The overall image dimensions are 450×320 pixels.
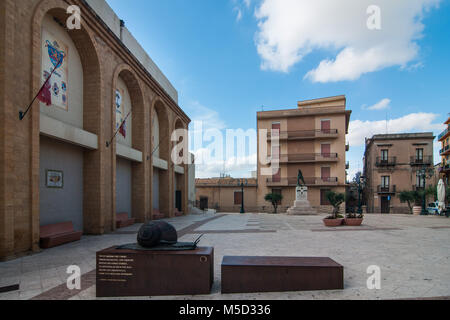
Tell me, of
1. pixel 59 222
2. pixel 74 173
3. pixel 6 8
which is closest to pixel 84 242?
pixel 59 222

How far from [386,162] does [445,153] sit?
9.76m

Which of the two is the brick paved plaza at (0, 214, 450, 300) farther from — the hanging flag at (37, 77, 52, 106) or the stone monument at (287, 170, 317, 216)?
the stone monument at (287, 170, 317, 216)

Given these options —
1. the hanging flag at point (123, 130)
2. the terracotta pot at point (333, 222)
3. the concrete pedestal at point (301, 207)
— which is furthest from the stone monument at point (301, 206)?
the hanging flag at point (123, 130)

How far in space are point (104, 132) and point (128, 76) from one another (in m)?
4.81

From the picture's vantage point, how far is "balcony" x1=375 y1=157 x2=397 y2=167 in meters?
38.0

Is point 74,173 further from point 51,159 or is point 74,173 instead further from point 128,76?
point 128,76

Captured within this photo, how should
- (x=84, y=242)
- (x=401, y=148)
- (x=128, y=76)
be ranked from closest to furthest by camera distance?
(x=84, y=242) < (x=128, y=76) < (x=401, y=148)

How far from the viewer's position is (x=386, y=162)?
38.0 meters

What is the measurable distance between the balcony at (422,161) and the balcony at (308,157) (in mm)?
10663

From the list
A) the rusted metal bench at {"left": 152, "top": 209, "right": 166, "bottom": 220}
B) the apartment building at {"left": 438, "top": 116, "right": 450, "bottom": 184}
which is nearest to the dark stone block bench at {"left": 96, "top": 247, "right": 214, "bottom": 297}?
the rusted metal bench at {"left": 152, "top": 209, "right": 166, "bottom": 220}

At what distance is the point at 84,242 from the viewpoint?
10.7 meters

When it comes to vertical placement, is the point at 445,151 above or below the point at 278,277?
above

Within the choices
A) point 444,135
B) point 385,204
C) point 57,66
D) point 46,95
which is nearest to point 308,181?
point 385,204

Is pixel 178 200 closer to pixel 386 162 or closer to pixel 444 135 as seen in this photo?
pixel 386 162
